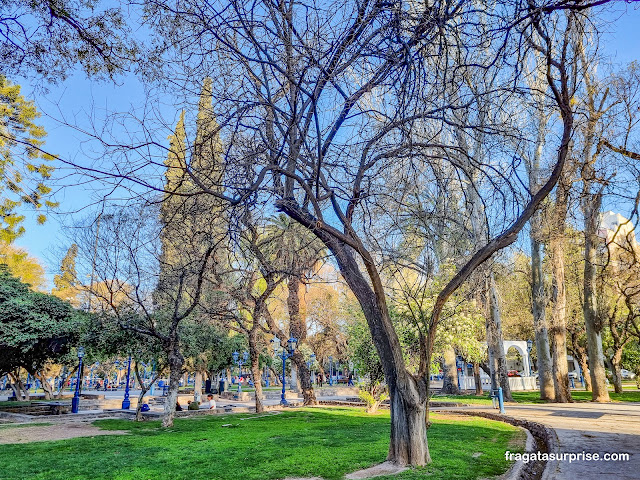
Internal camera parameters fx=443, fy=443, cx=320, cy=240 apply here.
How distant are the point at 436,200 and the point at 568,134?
232 centimetres

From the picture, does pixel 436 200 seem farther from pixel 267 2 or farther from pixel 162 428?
pixel 162 428

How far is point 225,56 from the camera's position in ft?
20.8

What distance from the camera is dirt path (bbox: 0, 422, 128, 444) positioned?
38.8ft

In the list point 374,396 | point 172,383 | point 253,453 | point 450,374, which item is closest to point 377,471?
point 253,453

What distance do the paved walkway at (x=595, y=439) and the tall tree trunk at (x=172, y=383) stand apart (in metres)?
10.7

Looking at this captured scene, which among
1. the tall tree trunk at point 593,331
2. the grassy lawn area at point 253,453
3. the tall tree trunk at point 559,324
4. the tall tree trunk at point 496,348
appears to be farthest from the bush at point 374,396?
the tall tree trunk at point 593,331

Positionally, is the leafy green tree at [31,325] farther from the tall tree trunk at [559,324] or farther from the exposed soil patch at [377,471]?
the tall tree trunk at [559,324]

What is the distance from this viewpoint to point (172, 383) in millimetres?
13953

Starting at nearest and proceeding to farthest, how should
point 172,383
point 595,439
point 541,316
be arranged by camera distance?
point 595,439 < point 172,383 < point 541,316

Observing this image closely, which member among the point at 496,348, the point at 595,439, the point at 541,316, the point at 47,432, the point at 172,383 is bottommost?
the point at 47,432

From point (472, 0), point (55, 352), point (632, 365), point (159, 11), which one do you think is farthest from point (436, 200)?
point (632, 365)

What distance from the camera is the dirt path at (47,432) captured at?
11828mm

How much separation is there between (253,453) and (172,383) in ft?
20.3

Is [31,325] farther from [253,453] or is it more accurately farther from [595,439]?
Answer: [595,439]
